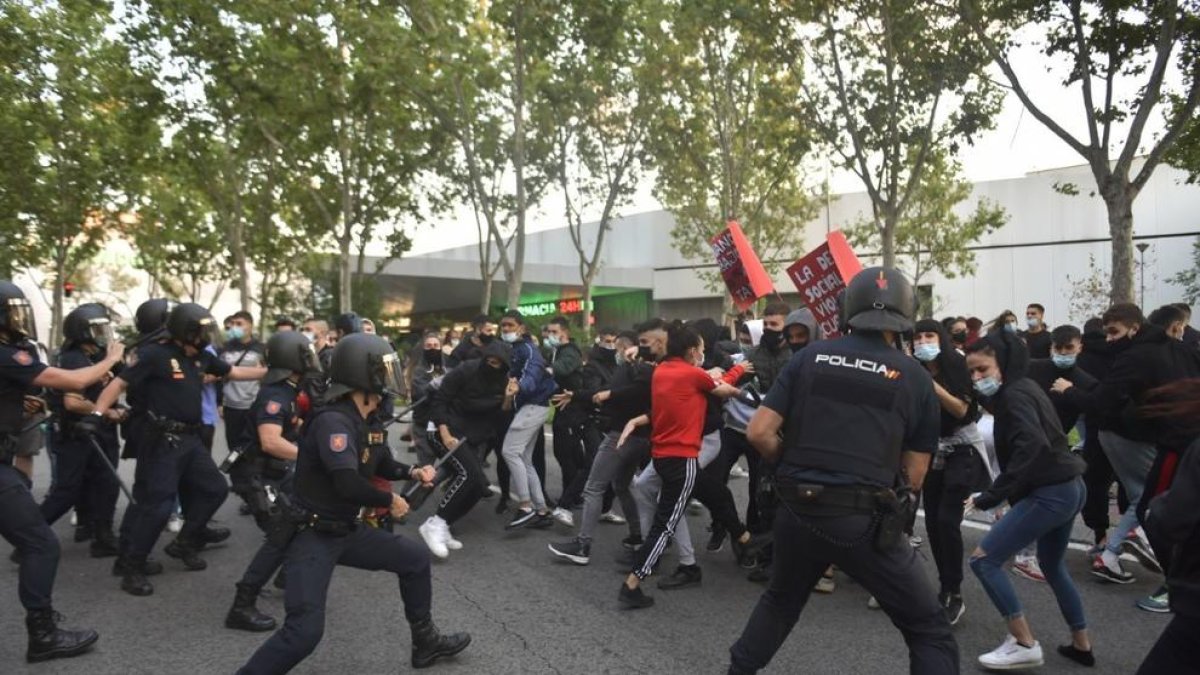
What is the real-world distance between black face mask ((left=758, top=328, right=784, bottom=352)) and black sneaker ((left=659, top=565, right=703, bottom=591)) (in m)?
1.74

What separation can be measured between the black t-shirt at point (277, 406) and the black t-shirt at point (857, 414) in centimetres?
351

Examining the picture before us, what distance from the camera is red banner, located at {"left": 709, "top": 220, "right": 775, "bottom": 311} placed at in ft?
26.5

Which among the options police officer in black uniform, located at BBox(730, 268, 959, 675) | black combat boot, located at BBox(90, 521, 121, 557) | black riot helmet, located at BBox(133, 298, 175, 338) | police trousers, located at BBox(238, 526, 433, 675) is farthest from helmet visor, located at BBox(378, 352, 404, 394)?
black combat boot, located at BBox(90, 521, 121, 557)

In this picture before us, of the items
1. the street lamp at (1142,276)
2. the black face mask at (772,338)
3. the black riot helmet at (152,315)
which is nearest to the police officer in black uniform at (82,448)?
the black riot helmet at (152,315)

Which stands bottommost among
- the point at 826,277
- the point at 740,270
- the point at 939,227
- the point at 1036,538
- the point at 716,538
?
the point at 716,538

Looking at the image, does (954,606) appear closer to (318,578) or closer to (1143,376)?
(1143,376)

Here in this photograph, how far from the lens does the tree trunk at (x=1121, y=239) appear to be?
1129 centimetres

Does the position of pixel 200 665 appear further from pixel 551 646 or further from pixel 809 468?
pixel 809 468

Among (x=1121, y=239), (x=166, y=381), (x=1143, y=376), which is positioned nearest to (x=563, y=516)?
(x=166, y=381)

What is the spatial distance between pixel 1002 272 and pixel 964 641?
3569 cm

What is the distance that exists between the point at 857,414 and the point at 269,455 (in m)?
4.49

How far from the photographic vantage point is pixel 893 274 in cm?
357

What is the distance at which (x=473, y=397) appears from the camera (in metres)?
7.30

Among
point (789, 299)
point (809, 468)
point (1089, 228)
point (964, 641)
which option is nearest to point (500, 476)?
point (964, 641)
